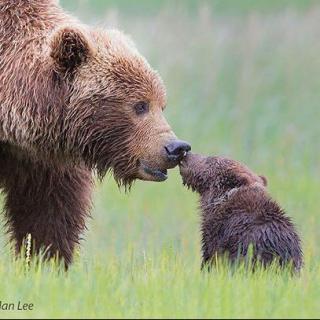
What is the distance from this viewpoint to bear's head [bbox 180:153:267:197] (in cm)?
748

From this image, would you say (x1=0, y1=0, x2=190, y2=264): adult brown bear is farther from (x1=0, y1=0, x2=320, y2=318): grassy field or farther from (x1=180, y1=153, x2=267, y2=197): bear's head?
(x1=0, y1=0, x2=320, y2=318): grassy field

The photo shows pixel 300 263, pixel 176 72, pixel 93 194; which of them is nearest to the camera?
pixel 300 263

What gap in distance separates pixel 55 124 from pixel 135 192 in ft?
17.6

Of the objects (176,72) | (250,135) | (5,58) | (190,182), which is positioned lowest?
(190,182)

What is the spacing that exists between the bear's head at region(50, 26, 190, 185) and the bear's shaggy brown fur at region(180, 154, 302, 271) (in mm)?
466

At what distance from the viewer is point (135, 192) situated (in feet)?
40.8

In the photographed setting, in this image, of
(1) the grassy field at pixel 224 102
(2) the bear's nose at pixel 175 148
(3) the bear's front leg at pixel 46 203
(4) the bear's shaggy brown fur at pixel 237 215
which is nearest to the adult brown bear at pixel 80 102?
(2) the bear's nose at pixel 175 148

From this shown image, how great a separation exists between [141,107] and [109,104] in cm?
20

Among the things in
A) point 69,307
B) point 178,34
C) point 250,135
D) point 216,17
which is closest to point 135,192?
point 250,135

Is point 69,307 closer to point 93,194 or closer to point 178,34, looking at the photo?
point 93,194

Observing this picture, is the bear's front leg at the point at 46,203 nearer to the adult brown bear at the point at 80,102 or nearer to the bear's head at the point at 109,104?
the adult brown bear at the point at 80,102

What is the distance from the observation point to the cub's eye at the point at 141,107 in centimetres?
713

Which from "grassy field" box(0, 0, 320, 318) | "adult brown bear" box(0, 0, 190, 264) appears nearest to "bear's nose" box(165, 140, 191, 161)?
"adult brown bear" box(0, 0, 190, 264)

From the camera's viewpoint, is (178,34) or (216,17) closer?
(178,34)
